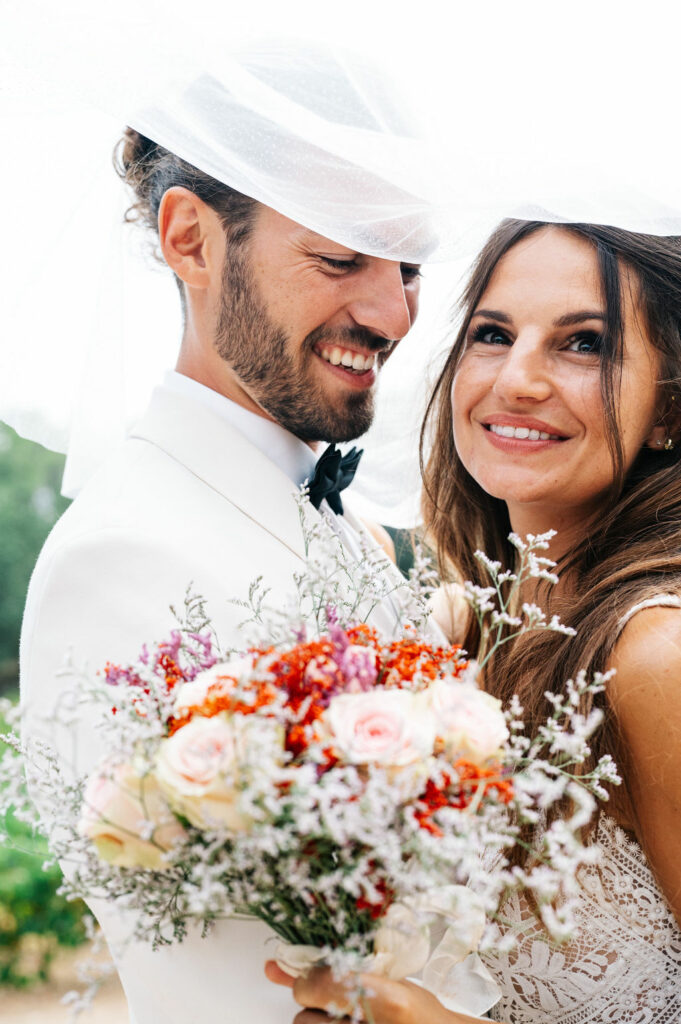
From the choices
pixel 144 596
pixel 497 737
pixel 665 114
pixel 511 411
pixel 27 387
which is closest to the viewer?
pixel 497 737

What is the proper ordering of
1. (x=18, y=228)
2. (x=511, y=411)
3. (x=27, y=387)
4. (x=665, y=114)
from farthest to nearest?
1. (x=27, y=387)
2. (x=18, y=228)
3. (x=511, y=411)
4. (x=665, y=114)

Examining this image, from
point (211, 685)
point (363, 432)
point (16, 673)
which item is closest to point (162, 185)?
point (363, 432)

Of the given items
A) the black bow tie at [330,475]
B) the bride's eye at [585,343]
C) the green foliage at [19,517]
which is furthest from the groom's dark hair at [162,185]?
the green foliage at [19,517]

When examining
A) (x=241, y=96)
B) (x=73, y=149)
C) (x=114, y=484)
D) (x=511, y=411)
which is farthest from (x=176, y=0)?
(x=511, y=411)

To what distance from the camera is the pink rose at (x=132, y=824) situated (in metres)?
1.74

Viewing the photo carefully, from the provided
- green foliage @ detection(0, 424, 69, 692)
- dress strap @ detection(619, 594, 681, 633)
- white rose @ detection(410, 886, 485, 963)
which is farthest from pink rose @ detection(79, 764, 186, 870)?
green foliage @ detection(0, 424, 69, 692)

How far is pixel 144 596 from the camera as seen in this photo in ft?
8.16

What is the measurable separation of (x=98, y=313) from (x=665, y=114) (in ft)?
6.37

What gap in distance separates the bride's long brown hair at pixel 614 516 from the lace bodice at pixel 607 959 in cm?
34

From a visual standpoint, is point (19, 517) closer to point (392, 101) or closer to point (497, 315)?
point (497, 315)

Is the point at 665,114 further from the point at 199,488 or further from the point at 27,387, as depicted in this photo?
the point at 27,387

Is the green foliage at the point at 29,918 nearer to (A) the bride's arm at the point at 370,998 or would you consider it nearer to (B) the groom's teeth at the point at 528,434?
(B) the groom's teeth at the point at 528,434

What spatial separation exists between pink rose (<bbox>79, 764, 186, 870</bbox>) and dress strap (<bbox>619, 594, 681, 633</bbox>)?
1308mm

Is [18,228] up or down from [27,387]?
up
